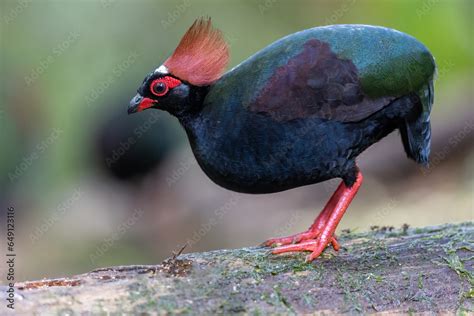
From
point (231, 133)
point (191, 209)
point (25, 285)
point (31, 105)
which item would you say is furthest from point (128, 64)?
point (25, 285)

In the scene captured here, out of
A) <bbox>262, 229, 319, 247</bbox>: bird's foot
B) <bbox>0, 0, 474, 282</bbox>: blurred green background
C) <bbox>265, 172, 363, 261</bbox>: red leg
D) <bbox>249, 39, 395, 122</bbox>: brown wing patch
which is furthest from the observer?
<bbox>0, 0, 474, 282</bbox>: blurred green background

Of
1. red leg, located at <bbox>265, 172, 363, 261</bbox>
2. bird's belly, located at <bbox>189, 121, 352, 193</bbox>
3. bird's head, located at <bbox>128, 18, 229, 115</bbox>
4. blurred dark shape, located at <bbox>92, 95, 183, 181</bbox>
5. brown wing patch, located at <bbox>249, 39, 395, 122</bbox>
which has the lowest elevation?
blurred dark shape, located at <bbox>92, 95, 183, 181</bbox>

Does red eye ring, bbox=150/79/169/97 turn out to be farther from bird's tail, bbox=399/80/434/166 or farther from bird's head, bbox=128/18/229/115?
bird's tail, bbox=399/80/434/166

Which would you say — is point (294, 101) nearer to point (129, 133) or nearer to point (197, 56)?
point (197, 56)

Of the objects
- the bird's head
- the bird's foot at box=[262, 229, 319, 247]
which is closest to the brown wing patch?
the bird's head

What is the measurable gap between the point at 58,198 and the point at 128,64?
89.2 inches

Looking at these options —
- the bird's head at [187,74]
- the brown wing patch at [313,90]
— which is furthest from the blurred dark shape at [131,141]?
the brown wing patch at [313,90]

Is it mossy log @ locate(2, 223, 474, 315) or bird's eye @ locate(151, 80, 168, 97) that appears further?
bird's eye @ locate(151, 80, 168, 97)

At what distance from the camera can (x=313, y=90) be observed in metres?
4.37

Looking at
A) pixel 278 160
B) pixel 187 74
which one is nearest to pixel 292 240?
pixel 278 160

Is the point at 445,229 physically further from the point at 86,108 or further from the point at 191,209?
the point at 86,108

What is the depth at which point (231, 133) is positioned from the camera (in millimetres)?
4441

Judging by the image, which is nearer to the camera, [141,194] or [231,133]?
[231,133]

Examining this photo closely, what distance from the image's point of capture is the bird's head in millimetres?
4527
